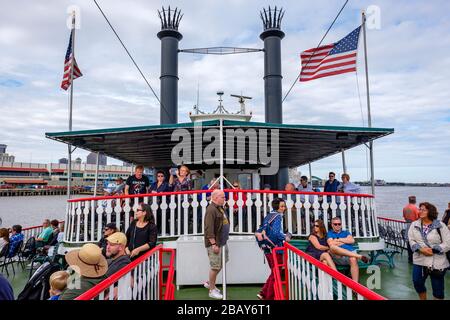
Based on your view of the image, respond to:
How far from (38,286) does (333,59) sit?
9459 millimetres

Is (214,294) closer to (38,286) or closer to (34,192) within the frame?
(38,286)

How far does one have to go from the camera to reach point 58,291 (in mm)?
2938

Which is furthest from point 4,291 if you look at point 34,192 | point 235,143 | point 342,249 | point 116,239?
point 34,192

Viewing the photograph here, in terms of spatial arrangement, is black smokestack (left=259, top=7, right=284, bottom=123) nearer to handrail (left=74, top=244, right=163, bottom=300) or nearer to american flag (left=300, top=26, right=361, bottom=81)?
american flag (left=300, top=26, right=361, bottom=81)

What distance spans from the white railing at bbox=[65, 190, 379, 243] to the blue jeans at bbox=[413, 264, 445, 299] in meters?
1.74

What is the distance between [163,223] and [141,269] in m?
2.61

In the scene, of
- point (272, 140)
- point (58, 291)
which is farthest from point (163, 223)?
point (272, 140)

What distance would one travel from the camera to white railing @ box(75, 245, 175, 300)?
7.49 feet

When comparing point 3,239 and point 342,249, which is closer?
point 342,249

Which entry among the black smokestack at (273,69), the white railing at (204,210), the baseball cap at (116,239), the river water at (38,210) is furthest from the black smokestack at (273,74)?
the river water at (38,210)

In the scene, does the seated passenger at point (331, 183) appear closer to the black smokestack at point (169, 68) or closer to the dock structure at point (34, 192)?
the black smokestack at point (169, 68)

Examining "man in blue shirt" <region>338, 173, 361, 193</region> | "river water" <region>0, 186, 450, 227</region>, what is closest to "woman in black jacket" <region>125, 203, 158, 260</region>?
"man in blue shirt" <region>338, 173, 361, 193</region>

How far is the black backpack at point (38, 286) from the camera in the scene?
11.1ft

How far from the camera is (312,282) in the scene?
3059 mm
